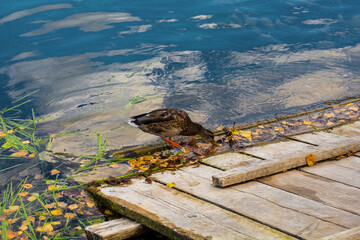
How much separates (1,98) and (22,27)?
6.24m

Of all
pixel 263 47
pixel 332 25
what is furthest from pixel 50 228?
pixel 332 25

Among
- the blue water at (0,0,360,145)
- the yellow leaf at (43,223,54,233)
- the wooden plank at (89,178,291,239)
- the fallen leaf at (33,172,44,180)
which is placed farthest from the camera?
the blue water at (0,0,360,145)

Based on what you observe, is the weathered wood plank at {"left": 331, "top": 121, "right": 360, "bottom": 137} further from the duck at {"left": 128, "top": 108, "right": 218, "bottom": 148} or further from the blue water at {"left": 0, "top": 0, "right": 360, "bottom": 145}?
the blue water at {"left": 0, "top": 0, "right": 360, "bottom": 145}

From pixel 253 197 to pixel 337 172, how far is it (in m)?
1.02

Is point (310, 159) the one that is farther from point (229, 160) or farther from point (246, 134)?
point (246, 134)

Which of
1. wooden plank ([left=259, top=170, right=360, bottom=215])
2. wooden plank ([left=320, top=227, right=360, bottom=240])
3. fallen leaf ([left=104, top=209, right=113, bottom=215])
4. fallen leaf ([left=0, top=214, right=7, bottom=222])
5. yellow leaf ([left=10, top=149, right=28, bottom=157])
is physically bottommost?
yellow leaf ([left=10, top=149, right=28, bottom=157])

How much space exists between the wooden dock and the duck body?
82cm

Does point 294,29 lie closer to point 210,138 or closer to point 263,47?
point 263,47

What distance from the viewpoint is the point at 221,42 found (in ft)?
43.6

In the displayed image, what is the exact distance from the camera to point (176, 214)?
3.70 meters

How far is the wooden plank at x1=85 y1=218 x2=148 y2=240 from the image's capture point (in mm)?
3725

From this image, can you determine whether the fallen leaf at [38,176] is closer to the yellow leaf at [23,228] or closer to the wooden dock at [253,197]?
the yellow leaf at [23,228]

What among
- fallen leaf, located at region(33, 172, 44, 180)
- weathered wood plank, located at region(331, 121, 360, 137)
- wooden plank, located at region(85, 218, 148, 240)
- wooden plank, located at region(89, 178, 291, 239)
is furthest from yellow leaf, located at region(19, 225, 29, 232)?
weathered wood plank, located at region(331, 121, 360, 137)

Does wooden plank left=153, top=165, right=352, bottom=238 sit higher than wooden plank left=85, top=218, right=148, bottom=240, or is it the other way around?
wooden plank left=153, top=165, right=352, bottom=238
